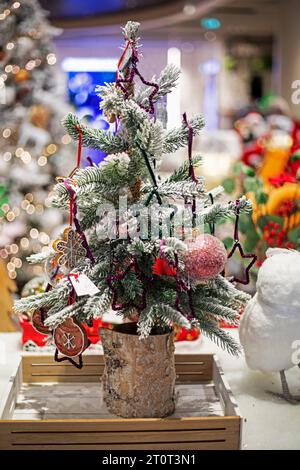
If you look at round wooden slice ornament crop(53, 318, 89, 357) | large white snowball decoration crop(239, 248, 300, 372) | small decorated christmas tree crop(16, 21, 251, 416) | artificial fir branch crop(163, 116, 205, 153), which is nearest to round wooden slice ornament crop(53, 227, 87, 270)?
small decorated christmas tree crop(16, 21, 251, 416)

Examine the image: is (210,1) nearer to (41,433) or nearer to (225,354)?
(225,354)

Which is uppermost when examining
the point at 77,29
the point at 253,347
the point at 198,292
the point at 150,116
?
the point at 77,29

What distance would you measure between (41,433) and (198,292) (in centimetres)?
36

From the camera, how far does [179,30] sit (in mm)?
6922

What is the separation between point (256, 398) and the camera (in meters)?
1.36

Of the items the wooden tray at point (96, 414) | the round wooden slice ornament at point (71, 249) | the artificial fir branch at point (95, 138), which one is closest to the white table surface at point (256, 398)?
the wooden tray at point (96, 414)

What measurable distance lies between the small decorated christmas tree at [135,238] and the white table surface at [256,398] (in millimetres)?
174

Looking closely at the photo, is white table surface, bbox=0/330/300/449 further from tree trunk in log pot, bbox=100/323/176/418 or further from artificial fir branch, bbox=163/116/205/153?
artificial fir branch, bbox=163/116/205/153

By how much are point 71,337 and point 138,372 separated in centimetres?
13

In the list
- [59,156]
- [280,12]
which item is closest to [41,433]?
[59,156]

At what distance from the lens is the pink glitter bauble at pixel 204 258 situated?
1.12 meters

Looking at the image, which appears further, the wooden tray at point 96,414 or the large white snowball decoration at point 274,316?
the large white snowball decoration at point 274,316

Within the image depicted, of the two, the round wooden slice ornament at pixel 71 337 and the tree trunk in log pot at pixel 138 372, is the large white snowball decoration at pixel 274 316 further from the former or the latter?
the round wooden slice ornament at pixel 71 337

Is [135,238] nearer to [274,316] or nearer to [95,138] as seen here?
[95,138]
